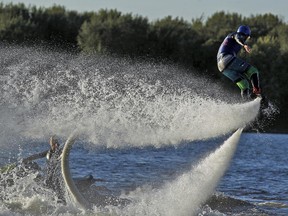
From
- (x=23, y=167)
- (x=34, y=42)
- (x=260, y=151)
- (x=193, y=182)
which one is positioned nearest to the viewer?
(x=193, y=182)

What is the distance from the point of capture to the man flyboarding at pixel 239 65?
16.5 metres

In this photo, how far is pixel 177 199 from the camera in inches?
691

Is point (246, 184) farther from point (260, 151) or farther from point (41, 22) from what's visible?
point (41, 22)

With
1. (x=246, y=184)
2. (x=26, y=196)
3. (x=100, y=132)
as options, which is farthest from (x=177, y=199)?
(x=246, y=184)

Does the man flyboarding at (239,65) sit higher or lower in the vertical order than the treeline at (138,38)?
higher

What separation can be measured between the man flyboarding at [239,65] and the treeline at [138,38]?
37.6 m

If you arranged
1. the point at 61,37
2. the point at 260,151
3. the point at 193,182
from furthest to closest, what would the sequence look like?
the point at 61,37
the point at 260,151
the point at 193,182

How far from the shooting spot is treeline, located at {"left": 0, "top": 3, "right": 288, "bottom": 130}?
2240 inches

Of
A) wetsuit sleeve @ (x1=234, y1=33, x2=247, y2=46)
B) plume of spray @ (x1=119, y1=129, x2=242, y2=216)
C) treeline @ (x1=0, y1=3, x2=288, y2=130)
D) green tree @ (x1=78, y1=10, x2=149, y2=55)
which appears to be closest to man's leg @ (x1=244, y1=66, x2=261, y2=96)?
wetsuit sleeve @ (x1=234, y1=33, x2=247, y2=46)

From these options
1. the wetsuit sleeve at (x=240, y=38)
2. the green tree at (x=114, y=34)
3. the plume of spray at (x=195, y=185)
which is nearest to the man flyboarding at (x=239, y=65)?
the wetsuit sleeve at (x=240, y=38)

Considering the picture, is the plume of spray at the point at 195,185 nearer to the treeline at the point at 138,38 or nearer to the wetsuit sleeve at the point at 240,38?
the wetsuit sleeve at the point at 240,38

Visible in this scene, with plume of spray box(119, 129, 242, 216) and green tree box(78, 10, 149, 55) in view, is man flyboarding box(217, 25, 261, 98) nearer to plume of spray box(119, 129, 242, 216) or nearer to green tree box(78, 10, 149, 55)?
plume of spray box(119, 129, 242, 216)

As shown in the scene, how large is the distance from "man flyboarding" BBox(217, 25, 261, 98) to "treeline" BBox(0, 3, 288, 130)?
123 feet

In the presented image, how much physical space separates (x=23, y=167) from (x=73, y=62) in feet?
99.6
